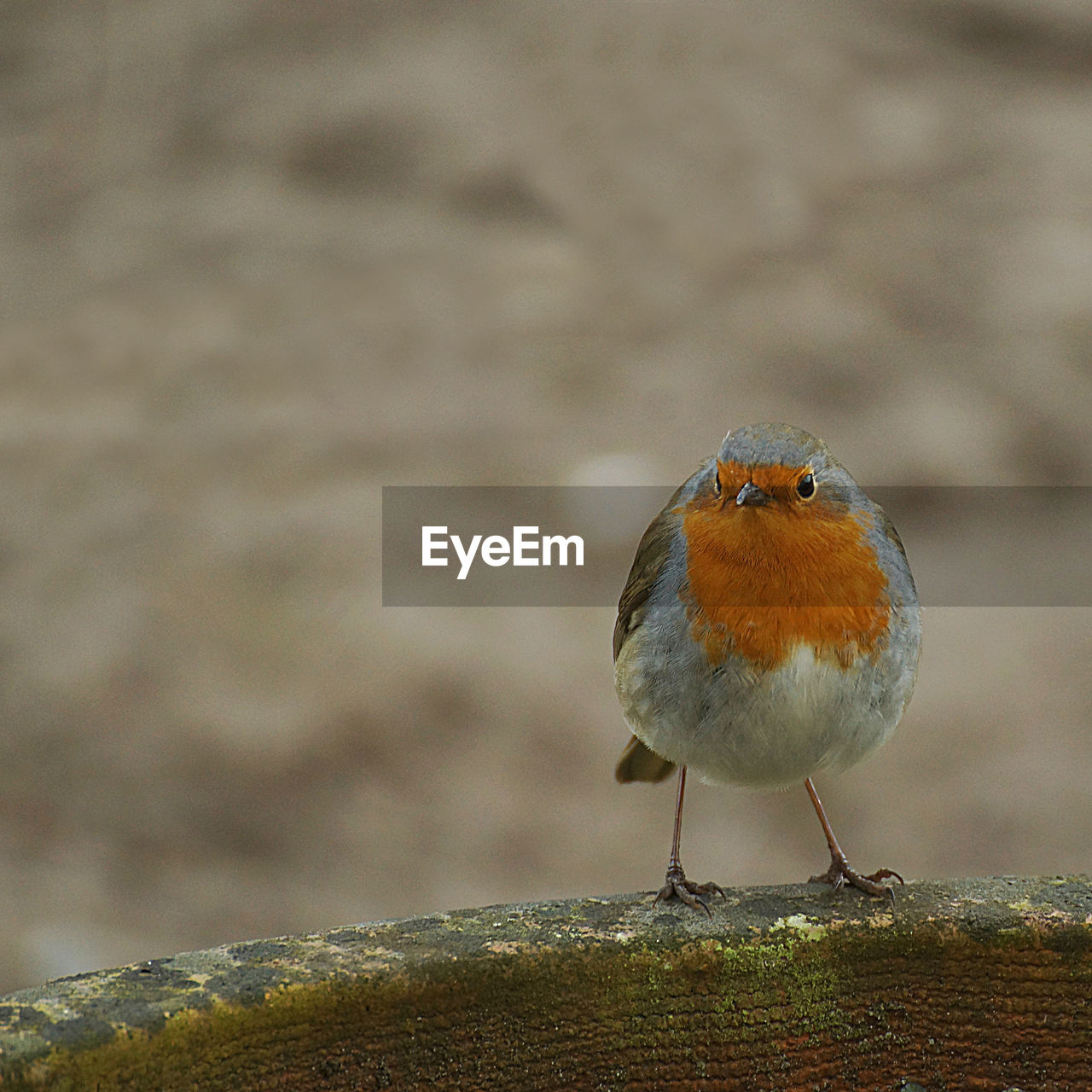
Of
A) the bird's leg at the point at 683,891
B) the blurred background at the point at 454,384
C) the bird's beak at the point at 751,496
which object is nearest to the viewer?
the bird's leg at the point at 683,891

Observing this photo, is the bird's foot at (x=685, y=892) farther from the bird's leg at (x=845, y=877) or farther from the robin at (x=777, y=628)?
the bird's leg at (x=845, y=877)

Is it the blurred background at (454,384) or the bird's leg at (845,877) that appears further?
the blurred background at (454,384)

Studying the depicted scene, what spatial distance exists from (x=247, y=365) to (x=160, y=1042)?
3.69m

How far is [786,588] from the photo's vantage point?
1.76 meters

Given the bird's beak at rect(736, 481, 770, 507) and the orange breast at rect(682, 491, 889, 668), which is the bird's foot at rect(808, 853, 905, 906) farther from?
the bird's beak at rect(736, 481, 770, 507)

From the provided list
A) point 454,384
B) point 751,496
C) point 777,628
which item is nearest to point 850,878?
point 777,628

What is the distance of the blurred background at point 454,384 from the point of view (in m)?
3.69

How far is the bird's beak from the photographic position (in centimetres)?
170

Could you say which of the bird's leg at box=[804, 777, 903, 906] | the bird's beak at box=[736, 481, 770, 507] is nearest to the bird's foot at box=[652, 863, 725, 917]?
the bird's leg at box=[804, 777, 903, 906]

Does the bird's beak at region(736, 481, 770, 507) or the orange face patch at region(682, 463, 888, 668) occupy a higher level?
the bird's beak at region(736, 481, 770, 507)

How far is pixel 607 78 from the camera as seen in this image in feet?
16.0

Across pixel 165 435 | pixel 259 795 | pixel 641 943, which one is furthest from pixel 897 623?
pixel 165 435

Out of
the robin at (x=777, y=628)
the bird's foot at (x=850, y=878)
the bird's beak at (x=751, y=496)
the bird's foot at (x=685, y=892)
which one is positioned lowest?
the bird's foot at (x=850, y=878)

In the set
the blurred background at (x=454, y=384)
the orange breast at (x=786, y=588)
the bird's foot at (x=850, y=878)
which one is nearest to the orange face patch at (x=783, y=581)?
the orange breast at (x=786, y=588)
